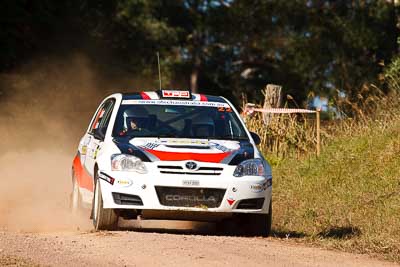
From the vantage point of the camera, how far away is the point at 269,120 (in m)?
21.3

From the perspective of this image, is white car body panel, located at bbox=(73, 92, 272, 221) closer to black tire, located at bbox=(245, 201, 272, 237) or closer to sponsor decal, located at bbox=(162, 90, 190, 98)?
black tire, located at bbox=(245, 201, 272, 237)

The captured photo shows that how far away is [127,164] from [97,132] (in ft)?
4.00

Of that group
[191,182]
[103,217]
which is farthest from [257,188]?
[103,217]

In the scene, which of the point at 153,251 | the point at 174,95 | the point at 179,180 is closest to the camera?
the point at 153,251

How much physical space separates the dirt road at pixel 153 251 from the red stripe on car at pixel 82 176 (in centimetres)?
121

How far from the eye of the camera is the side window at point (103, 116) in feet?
46.8

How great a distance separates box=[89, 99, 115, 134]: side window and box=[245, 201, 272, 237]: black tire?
6.59 feet

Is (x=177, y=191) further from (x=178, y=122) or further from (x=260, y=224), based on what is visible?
(x=178, y=122)

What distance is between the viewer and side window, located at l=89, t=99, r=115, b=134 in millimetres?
14273

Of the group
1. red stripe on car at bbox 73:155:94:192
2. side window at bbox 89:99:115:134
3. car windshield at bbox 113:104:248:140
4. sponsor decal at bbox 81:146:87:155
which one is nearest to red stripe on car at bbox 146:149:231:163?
car windshield at bbox 113:104:248:140

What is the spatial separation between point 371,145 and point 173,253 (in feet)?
26.5

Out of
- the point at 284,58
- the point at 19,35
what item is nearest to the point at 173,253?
the point at 19,35

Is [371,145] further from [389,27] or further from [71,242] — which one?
[389,27]

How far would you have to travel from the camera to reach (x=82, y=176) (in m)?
14.6
